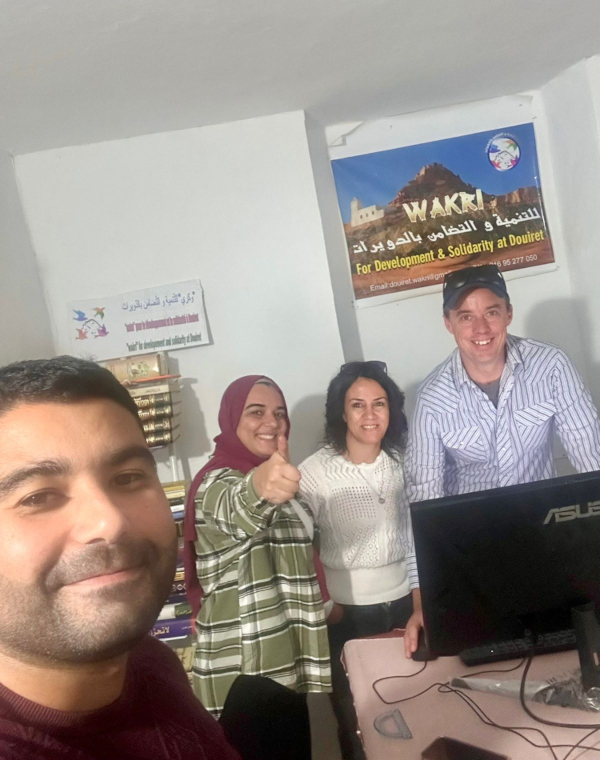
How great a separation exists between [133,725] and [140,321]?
1.82 metres

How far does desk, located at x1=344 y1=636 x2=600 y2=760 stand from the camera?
2.92 feet

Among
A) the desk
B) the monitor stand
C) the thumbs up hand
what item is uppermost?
the thumbs up hand

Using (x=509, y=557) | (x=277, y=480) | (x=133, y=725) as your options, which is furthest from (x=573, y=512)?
(x=133, y=725)

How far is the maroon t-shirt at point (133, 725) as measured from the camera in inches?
21.4

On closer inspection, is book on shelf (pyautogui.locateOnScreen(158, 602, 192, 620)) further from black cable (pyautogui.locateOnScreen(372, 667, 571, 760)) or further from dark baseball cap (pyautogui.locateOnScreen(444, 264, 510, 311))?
dark baseball cap (pyautogui.locateOnScreen(444, 264, 510, 311))

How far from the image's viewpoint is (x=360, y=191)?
2510 mm

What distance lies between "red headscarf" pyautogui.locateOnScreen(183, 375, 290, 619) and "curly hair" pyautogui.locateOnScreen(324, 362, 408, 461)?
0.82ft

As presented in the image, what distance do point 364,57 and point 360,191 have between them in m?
0.65

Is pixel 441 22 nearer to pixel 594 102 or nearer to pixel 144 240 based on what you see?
pixel 594 102

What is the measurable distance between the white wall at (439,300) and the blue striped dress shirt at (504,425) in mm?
798

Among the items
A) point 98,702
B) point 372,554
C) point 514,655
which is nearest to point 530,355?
point 372,554

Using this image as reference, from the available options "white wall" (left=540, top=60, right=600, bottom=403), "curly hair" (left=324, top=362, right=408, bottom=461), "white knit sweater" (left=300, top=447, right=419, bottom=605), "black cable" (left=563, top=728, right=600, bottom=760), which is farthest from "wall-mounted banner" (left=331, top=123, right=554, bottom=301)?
"black cable" (left=563, top=728, right=600, bottom=760)

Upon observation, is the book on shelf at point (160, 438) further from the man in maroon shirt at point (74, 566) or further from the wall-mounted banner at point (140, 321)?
the man in maroon shirt at point (74, 566)

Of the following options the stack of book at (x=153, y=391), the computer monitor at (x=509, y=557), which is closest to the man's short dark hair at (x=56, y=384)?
the computer monitor at (x=509, y=557)
